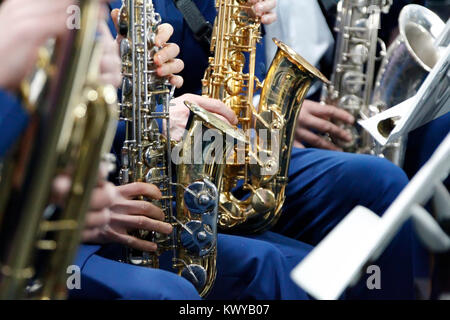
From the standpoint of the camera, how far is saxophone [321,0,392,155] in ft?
7.30

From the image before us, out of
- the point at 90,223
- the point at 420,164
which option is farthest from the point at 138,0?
the point at 420,164

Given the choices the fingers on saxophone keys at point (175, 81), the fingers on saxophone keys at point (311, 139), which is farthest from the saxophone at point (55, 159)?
the fingers on saxophone keys at point (311, 139)

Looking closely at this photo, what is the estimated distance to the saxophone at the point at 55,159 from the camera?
620 mm

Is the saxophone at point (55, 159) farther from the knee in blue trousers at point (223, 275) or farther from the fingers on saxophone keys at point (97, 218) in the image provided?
the knee in blue trousers at point (223, 275)

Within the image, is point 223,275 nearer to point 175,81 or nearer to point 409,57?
point 175,81

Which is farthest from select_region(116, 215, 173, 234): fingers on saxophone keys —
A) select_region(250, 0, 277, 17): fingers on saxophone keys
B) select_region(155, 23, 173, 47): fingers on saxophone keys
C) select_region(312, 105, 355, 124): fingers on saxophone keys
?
select_region(312, 105, 355, 124): fingers on saxophone keys

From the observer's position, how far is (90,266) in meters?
1.10

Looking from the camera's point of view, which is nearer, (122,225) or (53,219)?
(53,219)

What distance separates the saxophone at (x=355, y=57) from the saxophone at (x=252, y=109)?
55 cm

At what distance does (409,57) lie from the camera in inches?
79.4

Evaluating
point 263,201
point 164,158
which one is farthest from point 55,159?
point 263,201

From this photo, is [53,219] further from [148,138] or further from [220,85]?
[220,85]

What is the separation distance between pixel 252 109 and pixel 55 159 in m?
1.11

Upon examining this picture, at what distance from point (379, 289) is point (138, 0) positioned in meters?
0.88
